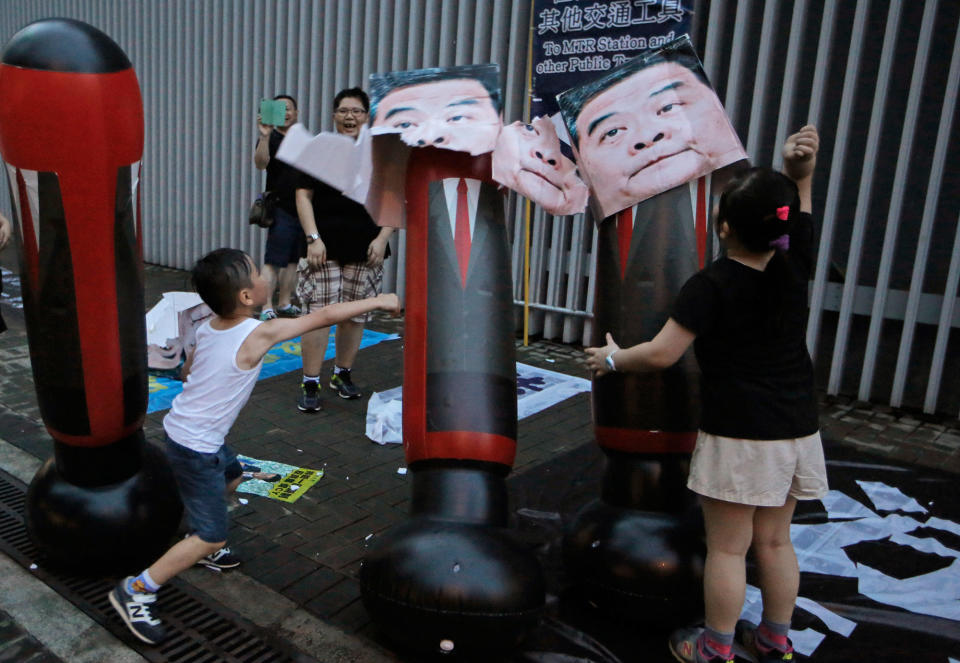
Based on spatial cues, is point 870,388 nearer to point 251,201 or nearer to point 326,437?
point 326,437

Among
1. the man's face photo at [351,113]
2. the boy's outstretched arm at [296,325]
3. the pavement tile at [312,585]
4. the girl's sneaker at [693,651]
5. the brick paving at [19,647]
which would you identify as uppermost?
the man's face photo at [351,113]

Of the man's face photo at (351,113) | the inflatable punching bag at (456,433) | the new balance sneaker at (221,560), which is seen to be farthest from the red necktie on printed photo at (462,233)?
the man's face photo at (351,113)

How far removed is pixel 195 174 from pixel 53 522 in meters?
7.83

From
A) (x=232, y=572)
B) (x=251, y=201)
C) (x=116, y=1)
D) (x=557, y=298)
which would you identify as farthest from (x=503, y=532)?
(x=116, y=1)

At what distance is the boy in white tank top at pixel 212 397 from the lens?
2457mm

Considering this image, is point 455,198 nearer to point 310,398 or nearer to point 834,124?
point 310,398

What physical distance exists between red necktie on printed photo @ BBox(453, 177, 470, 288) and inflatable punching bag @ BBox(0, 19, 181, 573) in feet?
3.67

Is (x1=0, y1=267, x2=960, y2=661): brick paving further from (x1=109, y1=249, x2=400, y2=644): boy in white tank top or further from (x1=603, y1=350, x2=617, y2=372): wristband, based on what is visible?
(x1=603, y1=350, x2=617, y2=372): wristband

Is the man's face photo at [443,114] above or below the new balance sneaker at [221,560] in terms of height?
above

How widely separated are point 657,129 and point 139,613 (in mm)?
2274

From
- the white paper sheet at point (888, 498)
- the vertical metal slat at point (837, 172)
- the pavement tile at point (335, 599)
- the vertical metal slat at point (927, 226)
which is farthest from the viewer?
the vertical metal slat at point (837, 172)

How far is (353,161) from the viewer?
8.68 feet

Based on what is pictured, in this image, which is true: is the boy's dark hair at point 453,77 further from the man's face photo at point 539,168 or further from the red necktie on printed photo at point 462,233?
the red necktie on printed photo at point 462,233

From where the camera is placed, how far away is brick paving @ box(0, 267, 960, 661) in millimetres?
2859
